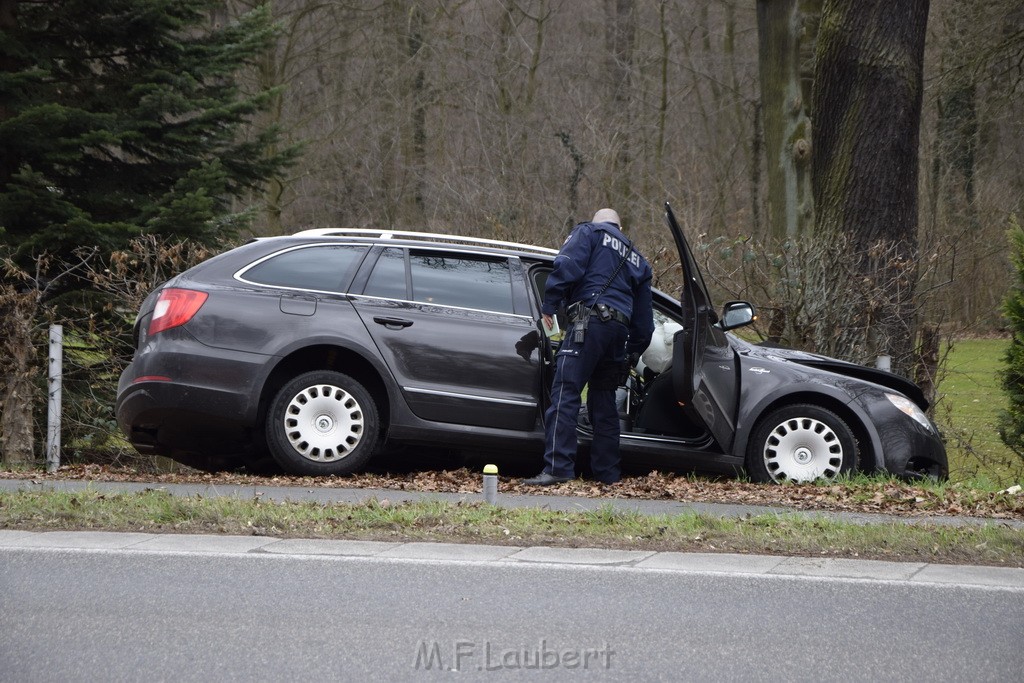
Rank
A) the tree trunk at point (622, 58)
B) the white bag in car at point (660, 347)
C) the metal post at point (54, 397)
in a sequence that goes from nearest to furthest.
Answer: the white bag in car at point (660, 347), the metal post at point (54, 397), the tree trunk at point (622, 58)

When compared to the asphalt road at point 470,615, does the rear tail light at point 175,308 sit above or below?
above

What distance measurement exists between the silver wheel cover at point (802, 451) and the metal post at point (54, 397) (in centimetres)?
556

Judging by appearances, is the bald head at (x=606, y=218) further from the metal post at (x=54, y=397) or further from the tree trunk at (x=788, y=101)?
the tree trunk at (x=788, y=101)

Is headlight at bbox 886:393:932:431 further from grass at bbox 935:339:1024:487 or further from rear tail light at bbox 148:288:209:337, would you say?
rear tail light at bbox 148:288:209:337

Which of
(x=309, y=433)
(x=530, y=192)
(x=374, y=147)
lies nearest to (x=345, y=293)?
(x=309, y=433)

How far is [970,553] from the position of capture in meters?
5.84

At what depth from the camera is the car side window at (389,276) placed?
327 inches

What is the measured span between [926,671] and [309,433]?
4643mm

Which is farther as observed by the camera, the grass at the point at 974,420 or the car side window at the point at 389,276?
the grass at the point at 974,420

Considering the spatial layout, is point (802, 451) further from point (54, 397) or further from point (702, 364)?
point (54, 397)

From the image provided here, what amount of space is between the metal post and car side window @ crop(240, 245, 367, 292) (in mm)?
2585

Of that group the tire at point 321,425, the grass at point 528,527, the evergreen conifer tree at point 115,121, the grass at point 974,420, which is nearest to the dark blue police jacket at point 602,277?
the tire at point 321,425

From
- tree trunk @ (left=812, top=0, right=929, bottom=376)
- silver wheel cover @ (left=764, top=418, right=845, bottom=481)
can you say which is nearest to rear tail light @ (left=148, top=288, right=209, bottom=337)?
silver wheel cover @ (left=764, top=418, right=845, bottom=481)

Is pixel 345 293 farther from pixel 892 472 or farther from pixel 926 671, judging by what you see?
pixel 926 671
